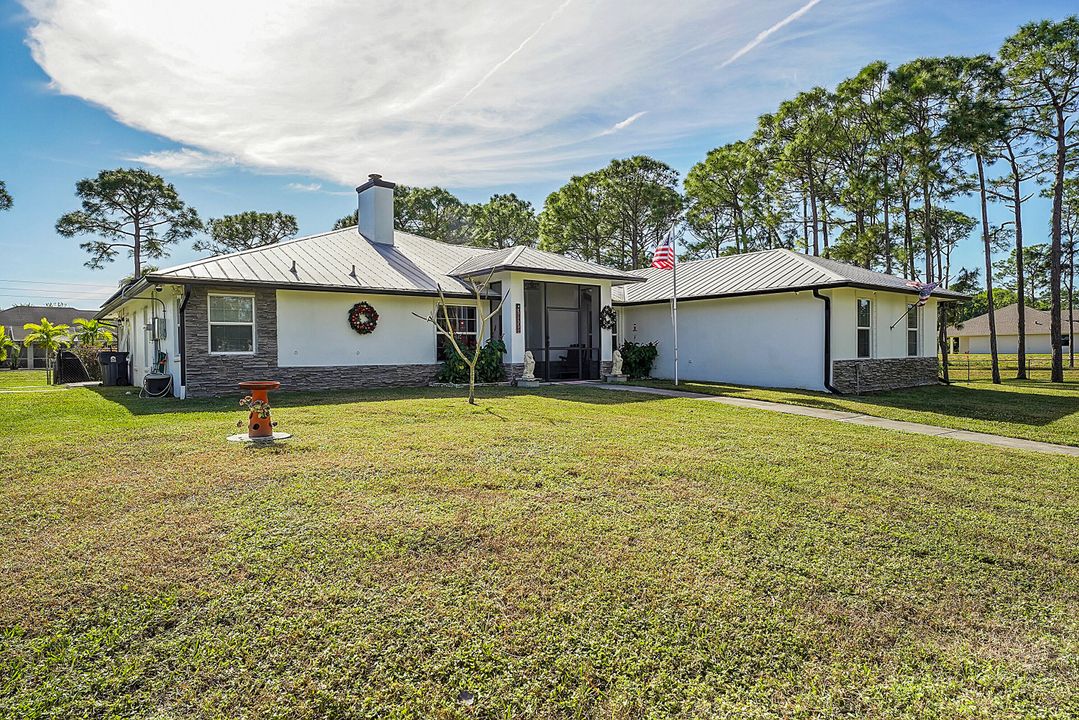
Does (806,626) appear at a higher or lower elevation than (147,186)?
lower

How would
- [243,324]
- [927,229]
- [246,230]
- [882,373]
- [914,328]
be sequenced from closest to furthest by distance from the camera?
[243,324] → [882,373] → [914,328] → [927,229] → [246,230]

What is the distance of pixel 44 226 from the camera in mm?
33406

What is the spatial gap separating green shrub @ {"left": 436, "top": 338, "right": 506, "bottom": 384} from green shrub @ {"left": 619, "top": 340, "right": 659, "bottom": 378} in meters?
4.02

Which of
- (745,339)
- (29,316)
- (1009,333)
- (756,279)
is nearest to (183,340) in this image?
(745,339)

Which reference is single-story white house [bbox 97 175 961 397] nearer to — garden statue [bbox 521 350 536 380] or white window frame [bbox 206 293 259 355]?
white window frame [bbox 206 293 259 355]

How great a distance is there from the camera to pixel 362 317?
13.3m

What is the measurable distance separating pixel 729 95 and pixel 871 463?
1076 centimetres

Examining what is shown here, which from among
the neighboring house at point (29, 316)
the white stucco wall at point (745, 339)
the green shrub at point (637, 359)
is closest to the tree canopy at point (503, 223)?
the white stucco wall at point (745, 339)

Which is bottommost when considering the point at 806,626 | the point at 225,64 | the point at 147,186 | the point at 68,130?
the point at 806,626

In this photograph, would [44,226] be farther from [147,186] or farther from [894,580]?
[894,580]

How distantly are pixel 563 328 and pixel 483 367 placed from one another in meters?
4.49

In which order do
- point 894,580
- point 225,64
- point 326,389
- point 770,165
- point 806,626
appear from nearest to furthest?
point 806,626
point 894,580
point 225,64
point 326,389
point 770,165

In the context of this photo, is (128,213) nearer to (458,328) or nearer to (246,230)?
(246,230)

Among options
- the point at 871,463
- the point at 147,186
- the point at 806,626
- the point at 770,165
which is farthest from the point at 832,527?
the point at 147,186
